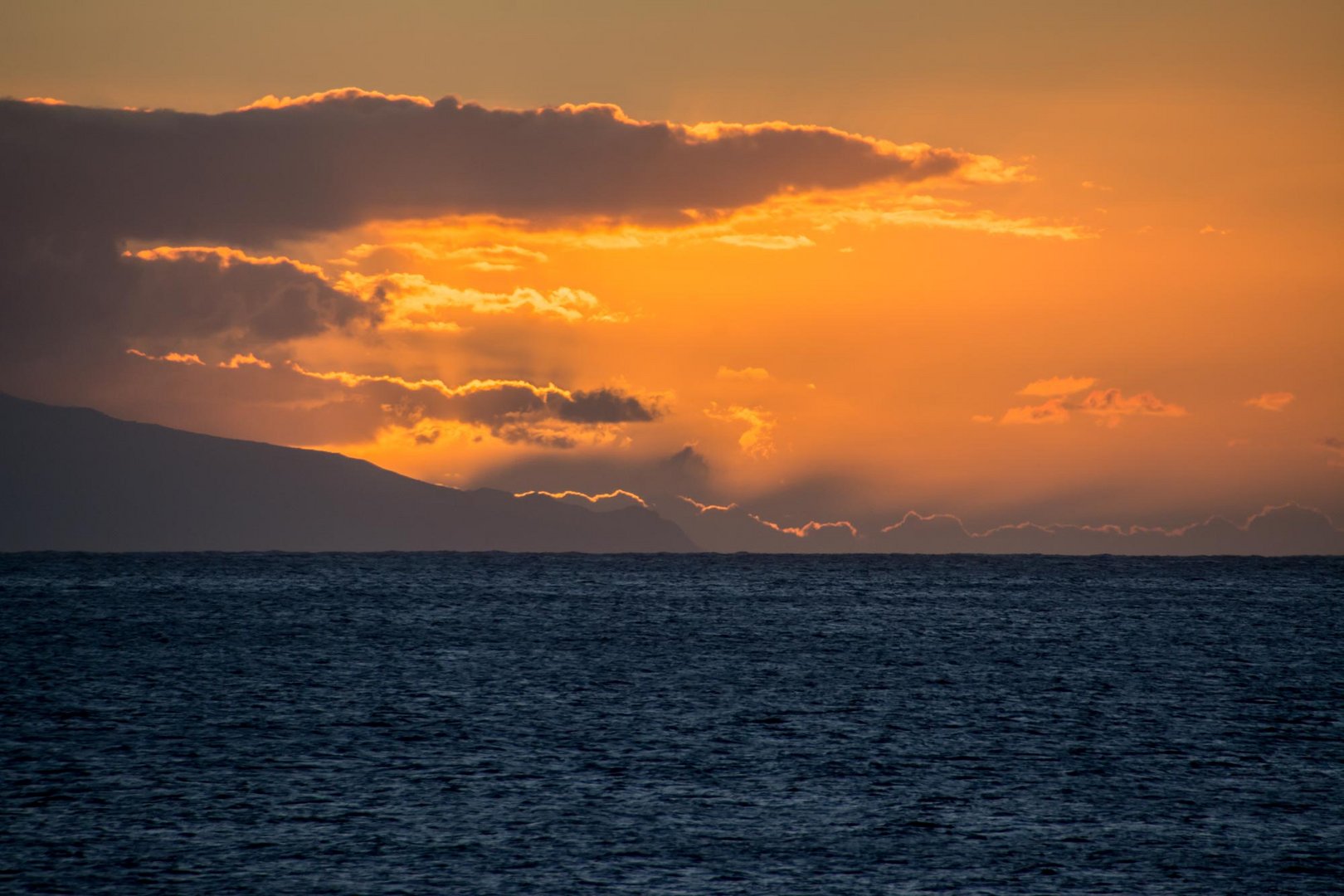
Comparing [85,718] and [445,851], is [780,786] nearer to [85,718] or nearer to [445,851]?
[445,851]

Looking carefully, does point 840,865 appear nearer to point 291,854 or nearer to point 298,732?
point 291,854

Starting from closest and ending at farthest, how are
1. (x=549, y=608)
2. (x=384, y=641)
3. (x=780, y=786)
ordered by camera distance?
(x=780, y=786) < (x=384, y=641) < (x=549, y=608)

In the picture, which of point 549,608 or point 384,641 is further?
point 549,608

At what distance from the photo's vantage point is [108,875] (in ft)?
117

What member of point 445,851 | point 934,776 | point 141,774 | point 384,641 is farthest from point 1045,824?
point 384,641

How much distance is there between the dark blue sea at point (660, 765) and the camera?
36906 mm

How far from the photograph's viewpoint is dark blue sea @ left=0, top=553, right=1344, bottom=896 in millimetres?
36906

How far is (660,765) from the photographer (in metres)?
50.8

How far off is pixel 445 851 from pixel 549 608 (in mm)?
107534

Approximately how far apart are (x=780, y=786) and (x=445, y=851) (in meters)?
13.4

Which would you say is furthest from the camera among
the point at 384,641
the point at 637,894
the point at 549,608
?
the point at 549,608

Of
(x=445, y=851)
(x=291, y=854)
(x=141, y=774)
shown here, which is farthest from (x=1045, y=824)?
(x=141, y=774)

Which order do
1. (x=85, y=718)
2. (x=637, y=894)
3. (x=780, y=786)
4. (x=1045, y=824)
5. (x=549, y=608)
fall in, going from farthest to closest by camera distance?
(x=549, y=608) → (x=85, y=718) → (x=780, y=786) → (x=1045, y=824) → (x=637, y=894)

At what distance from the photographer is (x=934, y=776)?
49750mm
